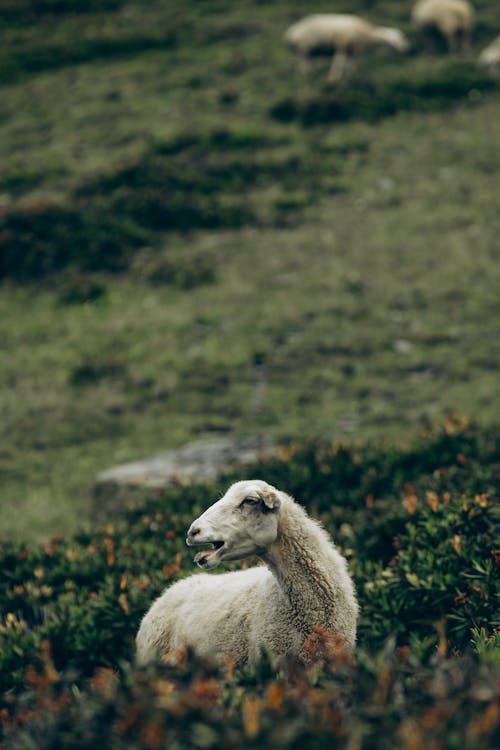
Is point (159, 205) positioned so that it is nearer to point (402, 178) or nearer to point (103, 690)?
point (402, 178)

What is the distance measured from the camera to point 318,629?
18.2 feet

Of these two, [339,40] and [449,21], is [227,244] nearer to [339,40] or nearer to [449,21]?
[339,40]

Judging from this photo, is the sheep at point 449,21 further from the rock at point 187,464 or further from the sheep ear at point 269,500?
the sheep ear at point 269,500

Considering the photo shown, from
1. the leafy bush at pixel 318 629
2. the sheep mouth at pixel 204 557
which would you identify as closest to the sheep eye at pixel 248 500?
the sheep mouth at pixel 204 557

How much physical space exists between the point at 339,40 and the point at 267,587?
2334cm

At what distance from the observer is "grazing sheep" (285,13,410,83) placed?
2602 cm

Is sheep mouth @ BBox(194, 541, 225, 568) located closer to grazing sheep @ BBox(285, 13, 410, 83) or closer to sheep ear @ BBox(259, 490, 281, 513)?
sheep ear @ BBox(259, 490, 281, 513)

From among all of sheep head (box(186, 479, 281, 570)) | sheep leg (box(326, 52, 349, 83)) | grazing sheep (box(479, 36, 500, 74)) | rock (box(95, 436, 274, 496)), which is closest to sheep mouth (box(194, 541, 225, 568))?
sheep head (box(186, 479, 281, 570))

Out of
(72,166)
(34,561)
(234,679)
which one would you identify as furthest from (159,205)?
(234,679)

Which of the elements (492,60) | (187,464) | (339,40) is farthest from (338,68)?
(187,464)

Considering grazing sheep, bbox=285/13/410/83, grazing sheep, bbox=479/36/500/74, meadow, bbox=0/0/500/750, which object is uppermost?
grazing sheep, bbox=285/13/410/83

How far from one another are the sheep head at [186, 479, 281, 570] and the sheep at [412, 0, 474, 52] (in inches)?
973

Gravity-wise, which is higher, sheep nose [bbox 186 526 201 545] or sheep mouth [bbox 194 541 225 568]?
sheep nose [bbox 186 526 201 545]

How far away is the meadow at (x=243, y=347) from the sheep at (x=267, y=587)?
0.49m
